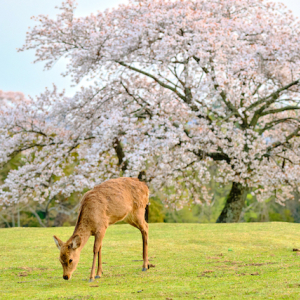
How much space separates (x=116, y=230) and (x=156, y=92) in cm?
662

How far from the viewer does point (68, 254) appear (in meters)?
5.67

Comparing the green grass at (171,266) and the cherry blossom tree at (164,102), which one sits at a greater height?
the cherry blossom tree at (164,102)

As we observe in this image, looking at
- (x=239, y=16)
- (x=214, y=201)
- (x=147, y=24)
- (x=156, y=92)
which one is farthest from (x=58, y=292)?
(x=214, y=201)

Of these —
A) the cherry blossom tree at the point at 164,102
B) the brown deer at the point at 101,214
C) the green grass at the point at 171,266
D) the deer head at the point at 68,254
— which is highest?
the cherry blossom tree at the point at 164,102

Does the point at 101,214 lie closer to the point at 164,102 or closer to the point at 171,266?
the point at 171,266

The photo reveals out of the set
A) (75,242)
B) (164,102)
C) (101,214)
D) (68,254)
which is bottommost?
(68,254)

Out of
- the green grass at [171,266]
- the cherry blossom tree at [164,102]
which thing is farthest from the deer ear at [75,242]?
the cherry blossom tree at [164,102]

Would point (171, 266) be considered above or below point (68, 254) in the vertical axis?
below

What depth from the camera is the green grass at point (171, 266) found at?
5305 millimetres

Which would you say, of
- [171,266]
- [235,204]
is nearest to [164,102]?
[235,204]

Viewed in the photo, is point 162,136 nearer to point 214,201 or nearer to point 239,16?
point 239,16

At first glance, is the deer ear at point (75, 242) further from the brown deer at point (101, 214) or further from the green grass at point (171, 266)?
the green grass at point (171, 266)

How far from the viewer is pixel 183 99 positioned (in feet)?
55.1

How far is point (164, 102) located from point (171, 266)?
31.4ft
